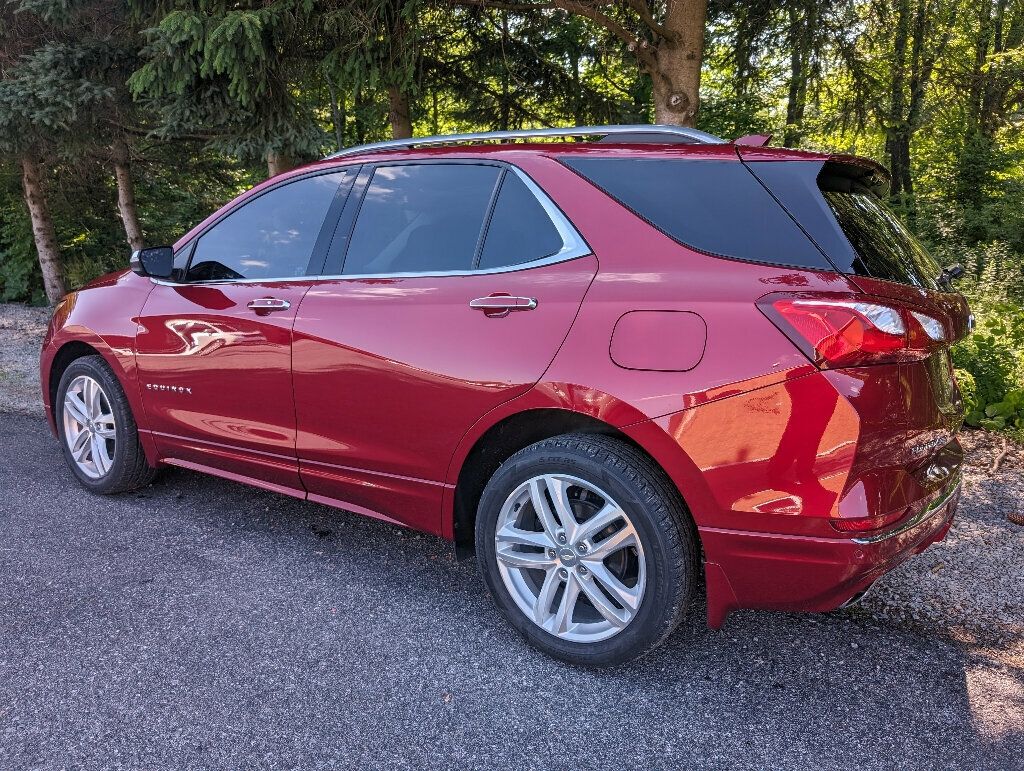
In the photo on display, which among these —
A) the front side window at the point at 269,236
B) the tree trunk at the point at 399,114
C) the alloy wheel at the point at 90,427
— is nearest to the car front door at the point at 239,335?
the front side window at the point at 269,236

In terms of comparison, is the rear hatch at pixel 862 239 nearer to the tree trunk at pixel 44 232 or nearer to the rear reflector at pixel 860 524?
the rear reflector at pixel 860 524

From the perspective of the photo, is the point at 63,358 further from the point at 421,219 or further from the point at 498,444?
the point at 498,444

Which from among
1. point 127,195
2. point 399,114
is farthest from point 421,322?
point 127,195

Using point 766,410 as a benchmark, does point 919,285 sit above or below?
above

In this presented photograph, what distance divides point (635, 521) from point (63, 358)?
3.75m

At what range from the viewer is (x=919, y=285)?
8.44ft

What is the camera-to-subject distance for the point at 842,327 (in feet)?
7.45

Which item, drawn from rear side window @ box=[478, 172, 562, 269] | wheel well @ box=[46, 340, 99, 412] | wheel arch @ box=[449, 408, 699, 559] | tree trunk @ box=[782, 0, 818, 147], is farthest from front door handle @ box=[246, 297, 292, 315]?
tree trunk @ box=[782, 0, 818, 147]

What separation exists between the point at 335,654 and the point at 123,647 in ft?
2.55

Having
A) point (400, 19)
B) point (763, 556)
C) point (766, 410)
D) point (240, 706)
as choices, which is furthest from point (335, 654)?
point (400, 19)

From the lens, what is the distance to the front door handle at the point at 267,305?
3.51m

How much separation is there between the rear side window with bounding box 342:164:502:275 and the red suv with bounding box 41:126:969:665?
11 mm

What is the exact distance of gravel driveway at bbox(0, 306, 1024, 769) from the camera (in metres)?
2.40

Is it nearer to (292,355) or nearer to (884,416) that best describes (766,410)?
Answer: (884,416)
